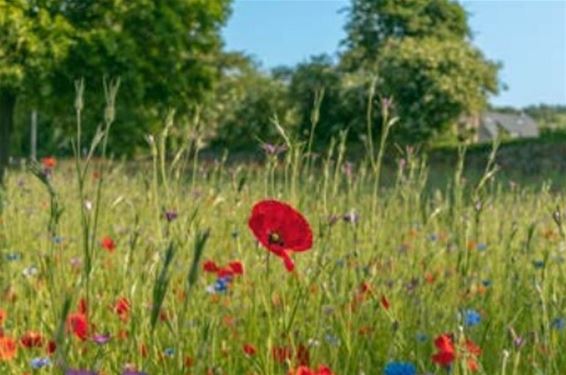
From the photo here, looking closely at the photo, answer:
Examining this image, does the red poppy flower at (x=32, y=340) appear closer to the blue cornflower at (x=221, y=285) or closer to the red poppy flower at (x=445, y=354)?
the blue cornflower at (x=221, y=285)

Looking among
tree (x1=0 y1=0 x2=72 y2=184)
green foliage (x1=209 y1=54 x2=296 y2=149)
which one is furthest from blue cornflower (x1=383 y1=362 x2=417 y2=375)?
green foliage (x1=209 y1=54 x2=296 y2=149)

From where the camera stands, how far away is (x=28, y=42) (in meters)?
12.8

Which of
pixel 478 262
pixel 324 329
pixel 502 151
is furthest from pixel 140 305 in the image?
pixel 502 151

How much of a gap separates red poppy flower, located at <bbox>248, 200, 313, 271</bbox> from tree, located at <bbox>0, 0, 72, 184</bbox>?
11.8m

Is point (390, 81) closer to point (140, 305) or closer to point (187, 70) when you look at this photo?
point (187, 70)

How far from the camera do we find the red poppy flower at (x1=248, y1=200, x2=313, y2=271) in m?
1.44

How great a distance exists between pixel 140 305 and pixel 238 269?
0.94 ft

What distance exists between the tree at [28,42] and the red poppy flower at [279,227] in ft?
38.9

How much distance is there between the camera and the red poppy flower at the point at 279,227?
4.71ft

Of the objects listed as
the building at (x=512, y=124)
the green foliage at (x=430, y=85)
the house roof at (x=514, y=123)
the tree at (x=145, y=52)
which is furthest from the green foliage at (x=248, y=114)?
the house roof at (x=514, y=123)

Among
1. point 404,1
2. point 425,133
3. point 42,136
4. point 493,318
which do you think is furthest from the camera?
point 42,136

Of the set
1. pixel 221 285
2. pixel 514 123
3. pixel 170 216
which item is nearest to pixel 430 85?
pixel 221 285

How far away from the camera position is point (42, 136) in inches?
1599

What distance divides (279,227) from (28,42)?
12.3 metres
